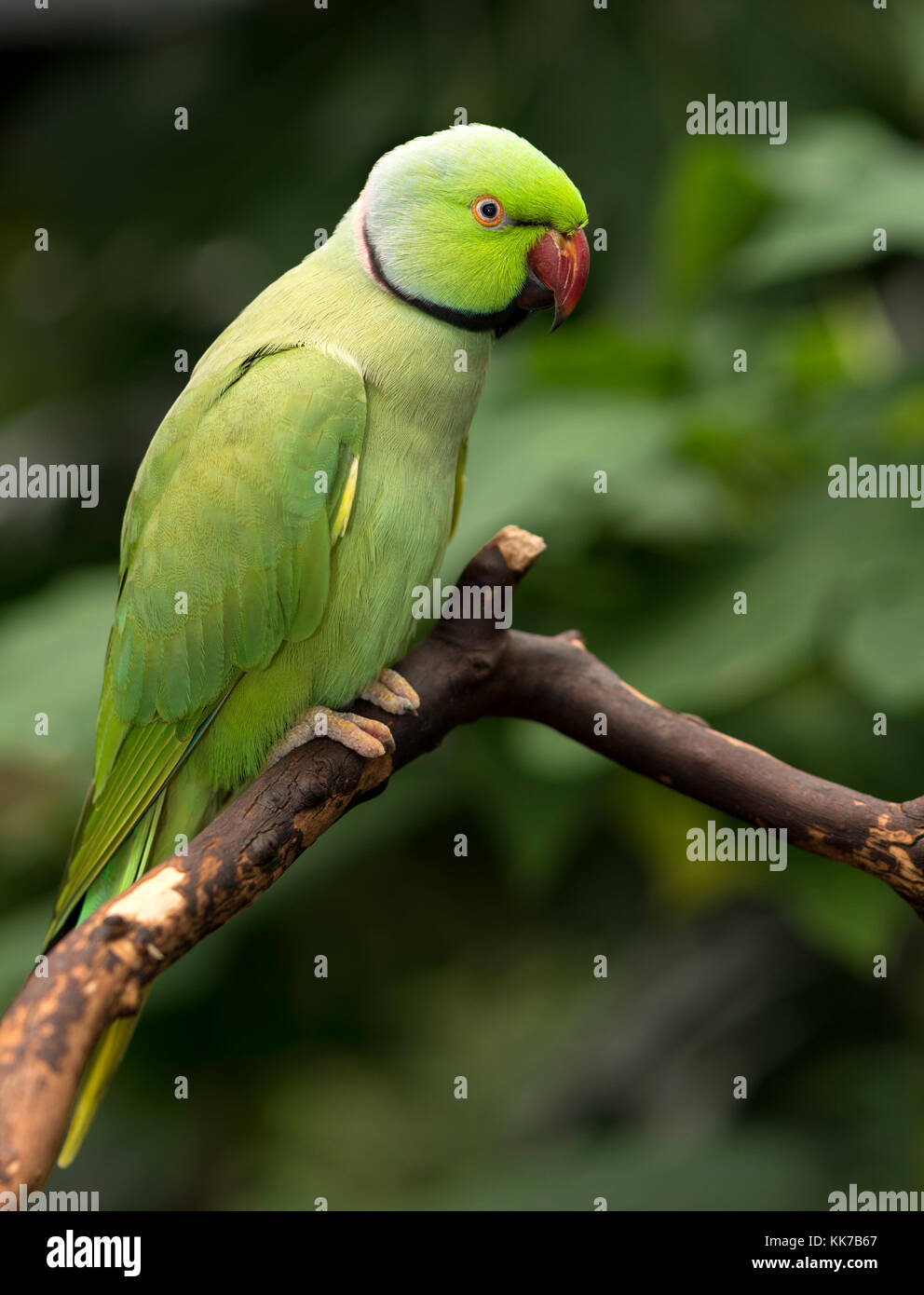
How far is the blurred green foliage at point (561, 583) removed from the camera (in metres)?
3.34

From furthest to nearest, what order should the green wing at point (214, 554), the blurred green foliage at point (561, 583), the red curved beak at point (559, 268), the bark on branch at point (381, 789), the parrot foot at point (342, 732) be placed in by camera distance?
the blurred green foliage at point (561, 583)
the red curved beak at point (559, 268)
the green wing at point (214, 554)
the parrot foot at point (342, 732)
the bark on branch at point (381, 789)

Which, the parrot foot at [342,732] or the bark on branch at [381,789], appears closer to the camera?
the bark on branch at [381,789]

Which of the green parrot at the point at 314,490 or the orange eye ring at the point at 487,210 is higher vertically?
the orange eye ring at the point at 487,210

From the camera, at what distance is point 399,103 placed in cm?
460

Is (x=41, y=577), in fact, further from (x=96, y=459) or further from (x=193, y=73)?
(x=193, y=73)

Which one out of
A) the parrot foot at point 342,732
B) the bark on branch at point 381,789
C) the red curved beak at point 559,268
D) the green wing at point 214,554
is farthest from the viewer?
the red curved beak at point 559,268

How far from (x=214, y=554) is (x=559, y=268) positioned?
2.95 ft

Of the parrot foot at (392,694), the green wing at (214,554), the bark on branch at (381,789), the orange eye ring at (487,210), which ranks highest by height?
the orange eye ring at (487,210)

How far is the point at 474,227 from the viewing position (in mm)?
2473

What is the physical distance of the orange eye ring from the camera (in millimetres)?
2455

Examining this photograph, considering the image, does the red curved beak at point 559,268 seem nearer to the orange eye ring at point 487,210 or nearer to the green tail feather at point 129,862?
the orange eye ring at point 487,210

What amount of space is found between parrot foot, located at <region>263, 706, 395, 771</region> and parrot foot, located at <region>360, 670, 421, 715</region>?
0.05 m

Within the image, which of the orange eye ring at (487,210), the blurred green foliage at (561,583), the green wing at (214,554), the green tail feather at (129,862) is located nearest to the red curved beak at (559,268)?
the orange eye ring at (487,210)
